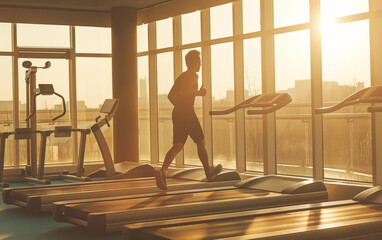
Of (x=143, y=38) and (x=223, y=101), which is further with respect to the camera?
(x=143, y=38)

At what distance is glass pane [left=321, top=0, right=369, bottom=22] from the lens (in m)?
5.99

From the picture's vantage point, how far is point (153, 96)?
9203mm

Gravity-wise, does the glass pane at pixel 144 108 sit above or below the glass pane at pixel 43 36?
below

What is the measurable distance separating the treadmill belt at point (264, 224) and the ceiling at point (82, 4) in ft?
16.9

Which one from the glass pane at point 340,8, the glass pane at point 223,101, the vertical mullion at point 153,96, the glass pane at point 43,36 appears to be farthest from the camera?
the vertical mullion at point 153,96

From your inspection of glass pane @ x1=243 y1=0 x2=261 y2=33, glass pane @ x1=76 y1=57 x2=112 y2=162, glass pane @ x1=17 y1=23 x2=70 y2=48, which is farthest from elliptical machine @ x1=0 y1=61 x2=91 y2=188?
glass pane @ x1=243 y1=0 x2=261 y2=33

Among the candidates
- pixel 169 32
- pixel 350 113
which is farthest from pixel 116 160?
pixel 350 113

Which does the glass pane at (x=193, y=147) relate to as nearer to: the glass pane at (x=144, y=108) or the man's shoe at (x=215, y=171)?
the glass pane at (x=144, y=108)

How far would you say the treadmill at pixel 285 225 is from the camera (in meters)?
3.45

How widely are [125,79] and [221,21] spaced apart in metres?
1.83

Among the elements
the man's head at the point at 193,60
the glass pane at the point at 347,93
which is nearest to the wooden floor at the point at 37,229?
the man's head at the point at 193,60

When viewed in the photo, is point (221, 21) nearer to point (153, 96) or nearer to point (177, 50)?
point (177, 50)

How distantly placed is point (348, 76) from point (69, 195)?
345 cm

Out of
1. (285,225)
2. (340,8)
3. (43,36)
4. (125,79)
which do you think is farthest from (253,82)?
(285,225)
